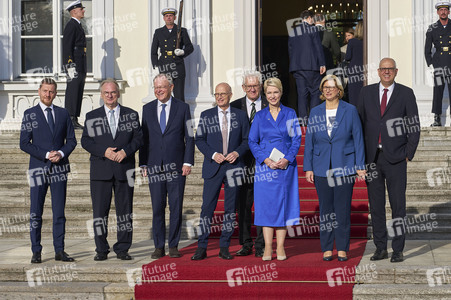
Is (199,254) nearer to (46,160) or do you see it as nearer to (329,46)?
(46,160)

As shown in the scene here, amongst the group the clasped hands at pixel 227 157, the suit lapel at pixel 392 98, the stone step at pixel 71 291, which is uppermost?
the suit lapel at pixel 392 98

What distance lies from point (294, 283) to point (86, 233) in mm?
3534

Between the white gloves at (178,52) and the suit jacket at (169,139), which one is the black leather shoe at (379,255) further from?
the white gloves at (178,52)

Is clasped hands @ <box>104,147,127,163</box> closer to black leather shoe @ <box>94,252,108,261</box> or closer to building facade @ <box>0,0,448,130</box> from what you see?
black leather shoe @ <box>94,252,108,261</box>

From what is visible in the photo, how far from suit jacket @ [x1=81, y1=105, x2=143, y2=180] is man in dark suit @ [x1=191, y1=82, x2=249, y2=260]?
67 centimetres

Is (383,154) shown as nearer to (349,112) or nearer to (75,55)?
(349,112)

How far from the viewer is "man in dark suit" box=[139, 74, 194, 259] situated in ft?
28.2

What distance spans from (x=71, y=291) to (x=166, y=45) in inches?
237

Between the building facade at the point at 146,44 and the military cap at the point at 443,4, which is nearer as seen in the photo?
the military cap at the point at 443,4

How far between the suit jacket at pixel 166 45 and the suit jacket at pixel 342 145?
5070 mm

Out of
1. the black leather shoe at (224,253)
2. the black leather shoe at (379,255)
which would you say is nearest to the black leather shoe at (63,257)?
the black leather shoe at (224,253)

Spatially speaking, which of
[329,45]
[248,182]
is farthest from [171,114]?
[329,45]

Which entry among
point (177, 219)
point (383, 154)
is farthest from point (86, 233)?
point (383, 154)

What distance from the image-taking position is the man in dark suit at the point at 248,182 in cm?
875
